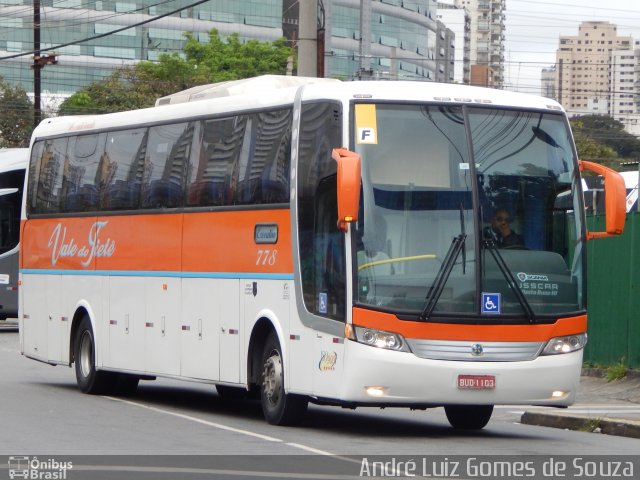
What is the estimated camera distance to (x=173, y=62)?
76375mm

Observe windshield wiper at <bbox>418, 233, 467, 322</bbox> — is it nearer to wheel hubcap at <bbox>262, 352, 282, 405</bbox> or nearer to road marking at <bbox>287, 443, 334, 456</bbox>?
road marking at <bbox>287, 443, 334, 456</bbox>

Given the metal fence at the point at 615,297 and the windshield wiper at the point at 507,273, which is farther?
the metal fence at the point at 615,297

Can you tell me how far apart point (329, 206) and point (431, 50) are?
5014 inches

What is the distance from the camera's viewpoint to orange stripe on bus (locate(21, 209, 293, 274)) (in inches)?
601

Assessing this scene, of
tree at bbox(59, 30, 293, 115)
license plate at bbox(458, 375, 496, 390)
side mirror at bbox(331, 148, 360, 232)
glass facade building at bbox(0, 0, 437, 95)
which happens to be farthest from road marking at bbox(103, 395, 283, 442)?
glass facade building at bbox(0, 0, 437, 95)

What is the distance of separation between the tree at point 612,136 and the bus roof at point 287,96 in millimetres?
95418

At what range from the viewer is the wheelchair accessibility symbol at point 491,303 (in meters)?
13.6

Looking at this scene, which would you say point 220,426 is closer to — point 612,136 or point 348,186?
point 348,186

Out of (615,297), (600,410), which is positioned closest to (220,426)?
(600,410)

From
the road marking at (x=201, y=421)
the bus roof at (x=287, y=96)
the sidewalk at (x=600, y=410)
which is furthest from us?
the sidewalk at (x=600, y=410)

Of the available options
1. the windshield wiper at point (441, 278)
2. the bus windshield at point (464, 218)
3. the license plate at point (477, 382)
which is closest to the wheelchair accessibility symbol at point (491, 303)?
the bus windshield at point (464, 218)

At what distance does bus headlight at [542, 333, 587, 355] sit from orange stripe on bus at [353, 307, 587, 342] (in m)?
0.08

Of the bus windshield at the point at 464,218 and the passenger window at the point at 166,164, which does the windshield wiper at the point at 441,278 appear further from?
the passenger window at the point at 166,164

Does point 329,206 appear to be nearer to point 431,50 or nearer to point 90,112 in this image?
point 90,112
